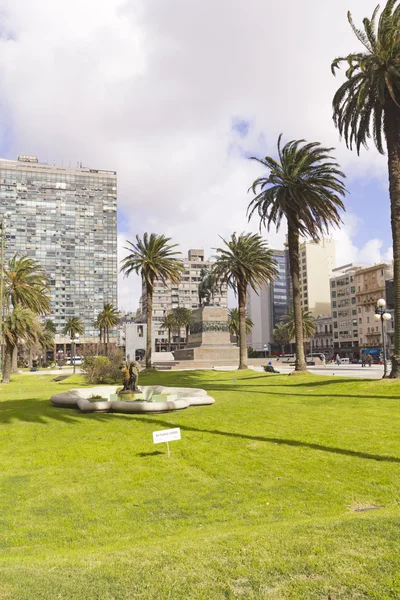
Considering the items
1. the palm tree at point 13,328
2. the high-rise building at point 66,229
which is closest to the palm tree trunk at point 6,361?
the palm tree at point 13,328

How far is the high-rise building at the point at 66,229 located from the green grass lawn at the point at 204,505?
148007 mm

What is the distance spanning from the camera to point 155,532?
6.64 metres

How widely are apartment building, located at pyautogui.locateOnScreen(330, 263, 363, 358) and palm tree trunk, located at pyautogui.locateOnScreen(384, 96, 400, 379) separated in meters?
102

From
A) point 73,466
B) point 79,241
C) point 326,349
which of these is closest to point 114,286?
point 79,241

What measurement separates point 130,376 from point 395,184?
A: 15543 mm

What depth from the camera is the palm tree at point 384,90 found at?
21.3 meters

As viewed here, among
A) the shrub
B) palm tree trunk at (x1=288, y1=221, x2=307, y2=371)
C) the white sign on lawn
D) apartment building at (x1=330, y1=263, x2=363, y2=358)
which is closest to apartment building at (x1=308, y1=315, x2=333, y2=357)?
apartment building at (x1=330, y1=263, x2=363, y2=358)

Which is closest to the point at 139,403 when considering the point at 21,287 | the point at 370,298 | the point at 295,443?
the point at 295,443

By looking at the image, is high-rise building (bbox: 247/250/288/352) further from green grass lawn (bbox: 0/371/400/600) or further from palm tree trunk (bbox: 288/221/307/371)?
green grass lawn (bbox: 0/371/400/600)

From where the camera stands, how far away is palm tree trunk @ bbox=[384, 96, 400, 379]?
2145 centimetres

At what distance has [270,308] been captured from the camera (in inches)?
7215

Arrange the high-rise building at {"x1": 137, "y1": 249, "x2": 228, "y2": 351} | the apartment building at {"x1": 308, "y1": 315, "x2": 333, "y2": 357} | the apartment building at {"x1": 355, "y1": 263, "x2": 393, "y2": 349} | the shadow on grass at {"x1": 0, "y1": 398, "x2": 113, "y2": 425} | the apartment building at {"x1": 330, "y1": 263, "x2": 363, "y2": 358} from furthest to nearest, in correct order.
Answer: the high-rise building at {"x1": 137, "y1": 249, "x2": 228, "y2": 351}
the apartment building at {"x1": 308, "y1": 315, "x2": 333, "y2": 357}
the apartment building at {"x1": 330, "y1": 263, "x2": 363, "y2": 358}
the apartment building at {"x1": 355, "y1": 263, "x2": 393, "y2": 349}
the shadow on grass at {"x1": 0, "y1": 398, "x2": 113, "y2": 425}

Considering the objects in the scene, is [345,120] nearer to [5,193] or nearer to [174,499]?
[174,499]

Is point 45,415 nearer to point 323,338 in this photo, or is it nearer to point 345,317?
point 345,317
